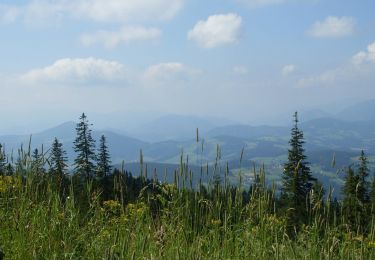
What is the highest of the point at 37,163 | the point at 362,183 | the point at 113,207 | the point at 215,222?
the point at 37,163

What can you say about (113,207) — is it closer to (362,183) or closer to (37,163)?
(37,163)

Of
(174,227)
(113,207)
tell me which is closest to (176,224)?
(174,227)

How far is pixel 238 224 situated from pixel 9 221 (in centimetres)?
285

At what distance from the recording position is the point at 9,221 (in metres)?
5.02

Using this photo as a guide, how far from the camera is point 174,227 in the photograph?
5.12 metres

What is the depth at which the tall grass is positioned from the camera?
4168 mm

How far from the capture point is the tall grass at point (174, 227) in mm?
4168

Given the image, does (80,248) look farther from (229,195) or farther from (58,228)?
(229,195)

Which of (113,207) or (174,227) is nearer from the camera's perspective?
(174,227)

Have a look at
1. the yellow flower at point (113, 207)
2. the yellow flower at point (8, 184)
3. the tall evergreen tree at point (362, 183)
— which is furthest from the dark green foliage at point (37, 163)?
the tall evergreen tree at point (362, 183)

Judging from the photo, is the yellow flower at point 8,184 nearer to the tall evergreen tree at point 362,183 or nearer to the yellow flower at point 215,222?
the yellow flower at point 215,222

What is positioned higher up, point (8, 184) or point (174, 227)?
point (8, 184)

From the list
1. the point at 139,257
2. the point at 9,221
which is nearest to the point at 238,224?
the point at 139,257

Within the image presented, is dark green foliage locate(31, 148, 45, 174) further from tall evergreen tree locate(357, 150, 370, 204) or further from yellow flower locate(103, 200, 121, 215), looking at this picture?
tall evergreen tree locate(357, 150, 370, 204)
